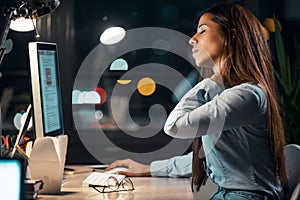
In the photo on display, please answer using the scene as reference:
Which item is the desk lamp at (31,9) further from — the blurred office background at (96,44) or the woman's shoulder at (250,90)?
the blurred office background at (96,44)

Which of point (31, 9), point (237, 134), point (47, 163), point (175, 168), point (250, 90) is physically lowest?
point (175, 168)

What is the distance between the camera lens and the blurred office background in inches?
145

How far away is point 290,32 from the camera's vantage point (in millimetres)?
3807

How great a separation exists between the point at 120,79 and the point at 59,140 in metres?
1.63

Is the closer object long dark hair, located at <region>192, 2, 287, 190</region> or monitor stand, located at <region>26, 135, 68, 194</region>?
long dark hair, located at <region>192, 2, 287, 190</region>

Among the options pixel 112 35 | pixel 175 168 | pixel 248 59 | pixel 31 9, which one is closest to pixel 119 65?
pixel 112 35

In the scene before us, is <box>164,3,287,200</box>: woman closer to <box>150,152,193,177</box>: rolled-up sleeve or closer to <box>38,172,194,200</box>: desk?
<box>38,172,194,200</box>: desk

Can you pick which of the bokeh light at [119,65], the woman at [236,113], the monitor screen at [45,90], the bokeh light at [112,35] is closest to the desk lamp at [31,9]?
the monitor screen at [45,90]

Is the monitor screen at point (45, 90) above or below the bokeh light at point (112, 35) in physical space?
below

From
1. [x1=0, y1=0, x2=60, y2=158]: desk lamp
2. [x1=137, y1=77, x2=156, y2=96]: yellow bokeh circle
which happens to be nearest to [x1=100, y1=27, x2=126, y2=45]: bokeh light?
[x1=137, y1=77, x2=156, y2=96]: yellow bokeh circle

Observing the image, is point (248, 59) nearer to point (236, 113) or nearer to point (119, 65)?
point (236, 113)

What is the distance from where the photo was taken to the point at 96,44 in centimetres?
374

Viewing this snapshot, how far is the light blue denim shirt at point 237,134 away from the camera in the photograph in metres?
1.92

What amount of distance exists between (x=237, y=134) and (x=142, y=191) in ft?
1.61
